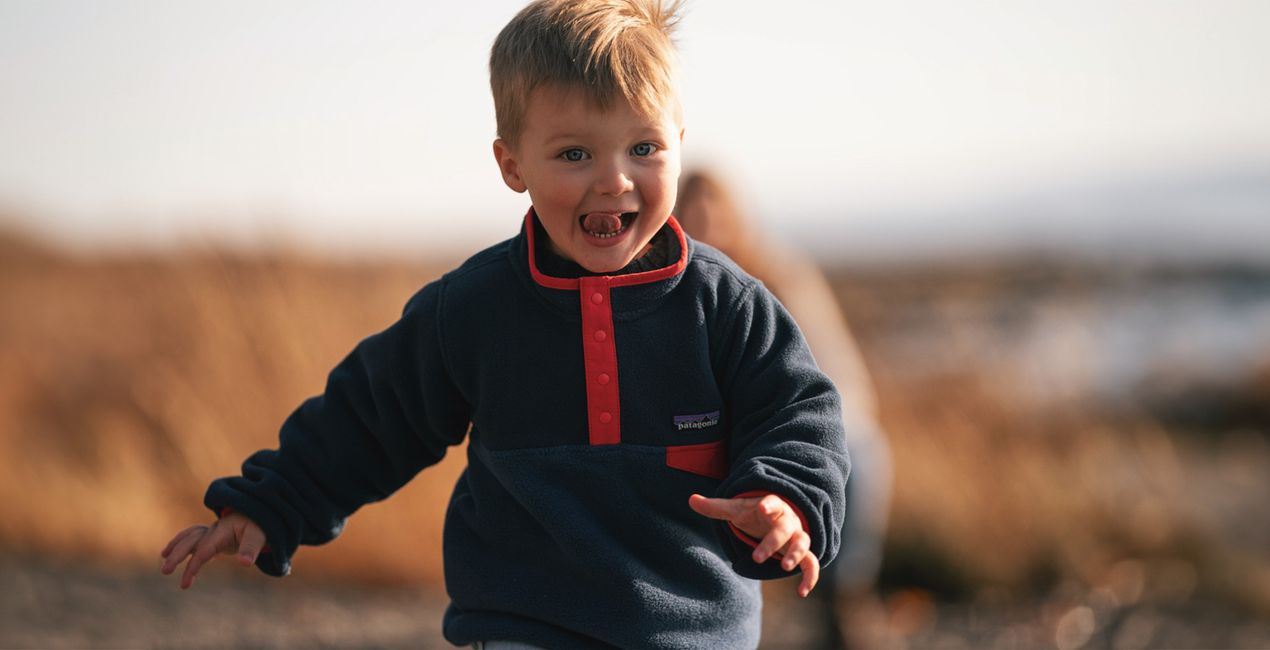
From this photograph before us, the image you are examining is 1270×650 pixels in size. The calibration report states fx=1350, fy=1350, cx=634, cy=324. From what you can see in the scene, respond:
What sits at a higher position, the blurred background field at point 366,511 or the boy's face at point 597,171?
the boy's face at point 597,171

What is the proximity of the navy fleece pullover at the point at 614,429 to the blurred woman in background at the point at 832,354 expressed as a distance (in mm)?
1952

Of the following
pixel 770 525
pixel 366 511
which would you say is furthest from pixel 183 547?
pixel 366 511

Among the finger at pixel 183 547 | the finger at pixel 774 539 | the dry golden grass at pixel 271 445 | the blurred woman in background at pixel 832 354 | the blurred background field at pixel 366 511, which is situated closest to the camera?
the finger at pixel 774 539

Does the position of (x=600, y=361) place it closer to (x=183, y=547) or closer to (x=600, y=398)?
(x=600, y=398)

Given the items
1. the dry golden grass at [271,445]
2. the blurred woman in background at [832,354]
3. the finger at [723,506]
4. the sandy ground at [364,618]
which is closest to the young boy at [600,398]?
the finger at [723,506]

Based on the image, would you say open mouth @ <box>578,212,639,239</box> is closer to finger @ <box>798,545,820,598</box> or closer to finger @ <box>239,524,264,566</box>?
finger @ <box>798,545,820,598</box>

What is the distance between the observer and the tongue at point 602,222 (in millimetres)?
2129

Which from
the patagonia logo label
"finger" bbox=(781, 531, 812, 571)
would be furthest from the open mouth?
"finger" bbox=(781, 531, 812, 571)

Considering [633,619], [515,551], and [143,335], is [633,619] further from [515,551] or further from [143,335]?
[143,335]

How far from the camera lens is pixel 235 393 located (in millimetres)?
5875

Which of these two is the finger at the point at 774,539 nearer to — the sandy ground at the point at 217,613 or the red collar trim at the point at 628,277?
the red collar trim at the point at 628,277

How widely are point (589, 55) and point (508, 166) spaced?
30 centimetres

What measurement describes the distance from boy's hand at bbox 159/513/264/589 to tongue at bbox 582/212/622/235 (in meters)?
0.82

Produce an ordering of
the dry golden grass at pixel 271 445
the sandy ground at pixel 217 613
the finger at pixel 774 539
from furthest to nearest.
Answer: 1. the dry golden grass at pixel 271 445
2. the sandy ground at pixel 217 613
3. the finger at pixel 774 539
